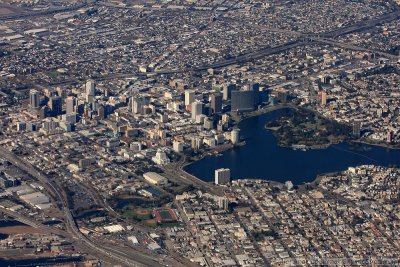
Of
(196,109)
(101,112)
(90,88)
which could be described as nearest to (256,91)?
(196,109)

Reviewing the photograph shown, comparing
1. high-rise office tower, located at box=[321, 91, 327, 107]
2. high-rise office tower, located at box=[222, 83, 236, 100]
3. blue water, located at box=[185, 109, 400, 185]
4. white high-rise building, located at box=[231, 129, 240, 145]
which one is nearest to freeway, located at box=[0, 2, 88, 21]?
high-rise office tower, located at box=[222, 83, 236, 100]

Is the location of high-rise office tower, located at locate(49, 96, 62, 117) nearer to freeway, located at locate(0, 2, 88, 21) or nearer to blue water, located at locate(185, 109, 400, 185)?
blue water, located at locate(185, 109, 400, 185)

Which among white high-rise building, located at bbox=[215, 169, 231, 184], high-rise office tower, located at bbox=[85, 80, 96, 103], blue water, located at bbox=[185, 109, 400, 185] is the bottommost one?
blue water, located at bbox=[185, 109, 400, 185]

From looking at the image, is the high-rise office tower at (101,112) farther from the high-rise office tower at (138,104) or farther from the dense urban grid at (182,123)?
the high-rise office tower at (138,104)

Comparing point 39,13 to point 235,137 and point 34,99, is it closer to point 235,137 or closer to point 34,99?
point 34,99

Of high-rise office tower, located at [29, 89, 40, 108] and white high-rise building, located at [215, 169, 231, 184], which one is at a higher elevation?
high-rise office tower, located at [29, 89, 40, 108]
